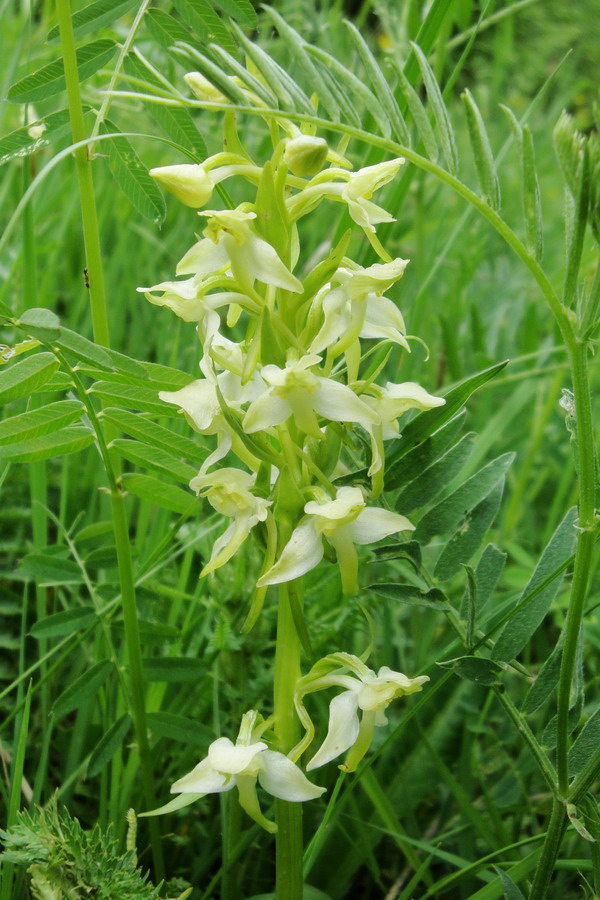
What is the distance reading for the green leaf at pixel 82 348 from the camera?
0.73 m

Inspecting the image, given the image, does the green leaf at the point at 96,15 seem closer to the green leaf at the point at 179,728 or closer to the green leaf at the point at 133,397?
the green leaf at the point at 133,397

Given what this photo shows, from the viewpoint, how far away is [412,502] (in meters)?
0.84

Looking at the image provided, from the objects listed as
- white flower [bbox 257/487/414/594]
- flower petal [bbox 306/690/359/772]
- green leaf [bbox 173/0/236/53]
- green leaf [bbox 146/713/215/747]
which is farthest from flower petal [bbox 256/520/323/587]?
green leaf [bbox 173/0/236/53]

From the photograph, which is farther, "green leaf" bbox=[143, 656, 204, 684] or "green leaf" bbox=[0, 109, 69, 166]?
"green leaf" bbox=[143, 656, 204, 684]

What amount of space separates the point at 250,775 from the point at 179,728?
0.24 m

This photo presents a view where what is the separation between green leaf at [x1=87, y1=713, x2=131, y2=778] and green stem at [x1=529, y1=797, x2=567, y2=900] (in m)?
0.40

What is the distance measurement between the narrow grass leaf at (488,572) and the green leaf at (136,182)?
43 cm

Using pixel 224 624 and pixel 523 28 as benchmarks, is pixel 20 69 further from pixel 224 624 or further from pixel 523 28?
pixel 523 28

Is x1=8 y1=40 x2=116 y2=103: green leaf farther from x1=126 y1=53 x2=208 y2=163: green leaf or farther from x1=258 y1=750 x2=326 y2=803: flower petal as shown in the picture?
x1=258 y1=750 x2=326 y2=803: flower petal

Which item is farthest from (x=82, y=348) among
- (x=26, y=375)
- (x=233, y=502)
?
(x=233, y=502)

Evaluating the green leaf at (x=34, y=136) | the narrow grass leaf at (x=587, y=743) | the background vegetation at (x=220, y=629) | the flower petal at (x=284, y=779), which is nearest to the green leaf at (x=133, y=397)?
the background vegetation at (x=220, y=629)

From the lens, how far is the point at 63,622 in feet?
3.16

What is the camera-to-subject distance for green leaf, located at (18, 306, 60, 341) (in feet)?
2.17

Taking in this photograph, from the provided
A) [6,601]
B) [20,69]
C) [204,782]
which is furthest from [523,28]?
[204,782]
